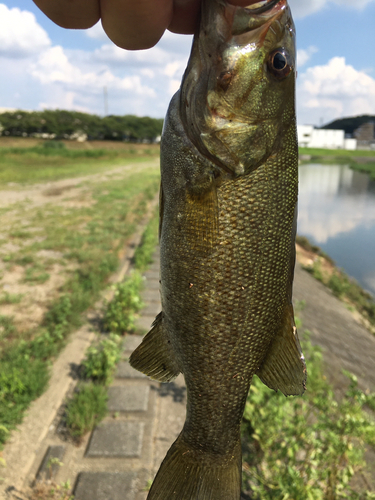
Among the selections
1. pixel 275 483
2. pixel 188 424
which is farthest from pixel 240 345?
pixel 275 483

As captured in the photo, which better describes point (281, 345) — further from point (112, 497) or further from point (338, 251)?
point (338, 251)

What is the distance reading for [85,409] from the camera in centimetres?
368

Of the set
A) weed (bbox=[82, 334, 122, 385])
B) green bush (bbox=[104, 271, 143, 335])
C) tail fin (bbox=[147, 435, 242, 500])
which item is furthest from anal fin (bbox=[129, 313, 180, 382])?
green bush (bbox=[104, 271, 143, 335])

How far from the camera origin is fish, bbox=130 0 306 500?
4.86ft

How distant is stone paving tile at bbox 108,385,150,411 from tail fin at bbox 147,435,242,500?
2.43m

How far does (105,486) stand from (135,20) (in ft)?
11.5

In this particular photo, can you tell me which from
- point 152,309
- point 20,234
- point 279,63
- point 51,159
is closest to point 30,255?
point 20,234

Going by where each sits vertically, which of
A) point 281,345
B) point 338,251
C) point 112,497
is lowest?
point 338,251

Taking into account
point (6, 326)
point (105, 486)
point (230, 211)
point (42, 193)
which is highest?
point (230, 211)

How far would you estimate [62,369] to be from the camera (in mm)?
4445

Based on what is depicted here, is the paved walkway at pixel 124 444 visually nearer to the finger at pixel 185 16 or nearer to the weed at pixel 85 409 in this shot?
the weed at pixel 85 409

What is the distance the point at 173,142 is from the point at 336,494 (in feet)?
9.51

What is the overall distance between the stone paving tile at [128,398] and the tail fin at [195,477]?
7.96 feet

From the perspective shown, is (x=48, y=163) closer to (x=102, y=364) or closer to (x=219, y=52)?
(x=102, y=364)
